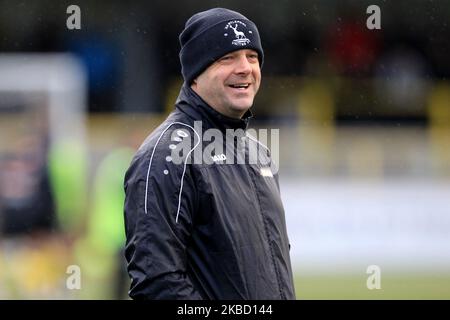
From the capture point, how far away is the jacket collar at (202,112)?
3.49 meters

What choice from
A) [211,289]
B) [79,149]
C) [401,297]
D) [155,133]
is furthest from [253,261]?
[79,149]

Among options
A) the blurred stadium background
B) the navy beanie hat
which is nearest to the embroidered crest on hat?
the navy beanie hat

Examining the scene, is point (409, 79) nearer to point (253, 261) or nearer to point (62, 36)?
point (62, 36)

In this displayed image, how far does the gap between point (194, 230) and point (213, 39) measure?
666 millimetres

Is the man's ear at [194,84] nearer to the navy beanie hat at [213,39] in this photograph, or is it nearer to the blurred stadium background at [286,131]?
the navy beanie hat at [213,39]

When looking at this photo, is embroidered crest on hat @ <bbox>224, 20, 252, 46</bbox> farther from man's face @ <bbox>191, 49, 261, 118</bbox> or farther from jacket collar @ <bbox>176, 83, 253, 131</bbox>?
jacket collar @ <bbox>176, 83, 253, 131</bbox>

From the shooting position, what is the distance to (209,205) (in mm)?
3330

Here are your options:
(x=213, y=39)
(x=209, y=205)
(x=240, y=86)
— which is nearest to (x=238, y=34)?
(x=213, y=39)

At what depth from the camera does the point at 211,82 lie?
3.54 meters

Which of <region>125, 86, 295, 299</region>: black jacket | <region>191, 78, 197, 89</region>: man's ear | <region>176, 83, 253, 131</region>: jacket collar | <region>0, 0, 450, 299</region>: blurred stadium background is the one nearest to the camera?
<region>125, 86, 295, 299</region>: black jacket

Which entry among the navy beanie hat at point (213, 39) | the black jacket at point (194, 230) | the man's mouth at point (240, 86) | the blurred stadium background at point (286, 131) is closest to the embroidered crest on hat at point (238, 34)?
the navy beanie hat at point (213, 39)

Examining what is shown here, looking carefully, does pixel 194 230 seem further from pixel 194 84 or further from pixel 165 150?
pixel 194 84

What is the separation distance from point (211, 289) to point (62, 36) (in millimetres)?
10871

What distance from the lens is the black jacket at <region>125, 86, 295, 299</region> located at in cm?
326
